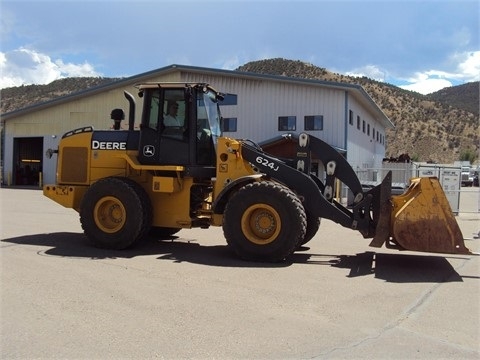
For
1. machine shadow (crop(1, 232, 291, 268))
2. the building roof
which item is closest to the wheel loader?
machine shadow (crop(1, 232, 291, 268))

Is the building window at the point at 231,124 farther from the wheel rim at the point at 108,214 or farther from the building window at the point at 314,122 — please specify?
the wheel rim at the point at 108,214

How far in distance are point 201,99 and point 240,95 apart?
19.8 meters

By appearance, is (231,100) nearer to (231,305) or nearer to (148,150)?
(148,150)

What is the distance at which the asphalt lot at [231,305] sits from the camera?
15.1 ft

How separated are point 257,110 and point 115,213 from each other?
65.1ft

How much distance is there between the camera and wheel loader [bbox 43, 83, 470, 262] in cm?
810

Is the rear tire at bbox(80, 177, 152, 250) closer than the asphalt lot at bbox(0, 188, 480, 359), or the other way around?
the asphalt lot at bbox(0, 188, 480, 359)

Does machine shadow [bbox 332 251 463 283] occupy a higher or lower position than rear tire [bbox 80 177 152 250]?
lower

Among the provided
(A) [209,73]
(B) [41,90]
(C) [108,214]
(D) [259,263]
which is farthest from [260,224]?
(B) [41,90]

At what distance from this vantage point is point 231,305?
588 cm

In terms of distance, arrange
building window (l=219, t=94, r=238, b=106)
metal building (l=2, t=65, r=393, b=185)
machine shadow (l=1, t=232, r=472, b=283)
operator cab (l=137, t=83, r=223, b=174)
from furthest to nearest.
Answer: building window (l=219, t=94, r=238, b=106)
metal building (l=2, t=65, r=393, b=185)
operator cab (l=137, t=83, r=223, b=174)
machine shadow (l=1, t=232, r=472, b=283)

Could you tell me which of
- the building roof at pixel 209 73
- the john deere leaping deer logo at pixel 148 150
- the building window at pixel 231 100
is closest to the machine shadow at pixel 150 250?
the john deere leaping deer logo at pixel 148 150

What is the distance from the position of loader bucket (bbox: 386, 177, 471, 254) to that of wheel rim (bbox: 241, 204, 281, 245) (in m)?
1.94

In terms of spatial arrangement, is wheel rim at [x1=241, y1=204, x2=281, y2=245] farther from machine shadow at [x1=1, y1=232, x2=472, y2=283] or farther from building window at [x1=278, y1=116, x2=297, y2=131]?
building window at [x1=278, y1=116, x2=297, y2=131]
